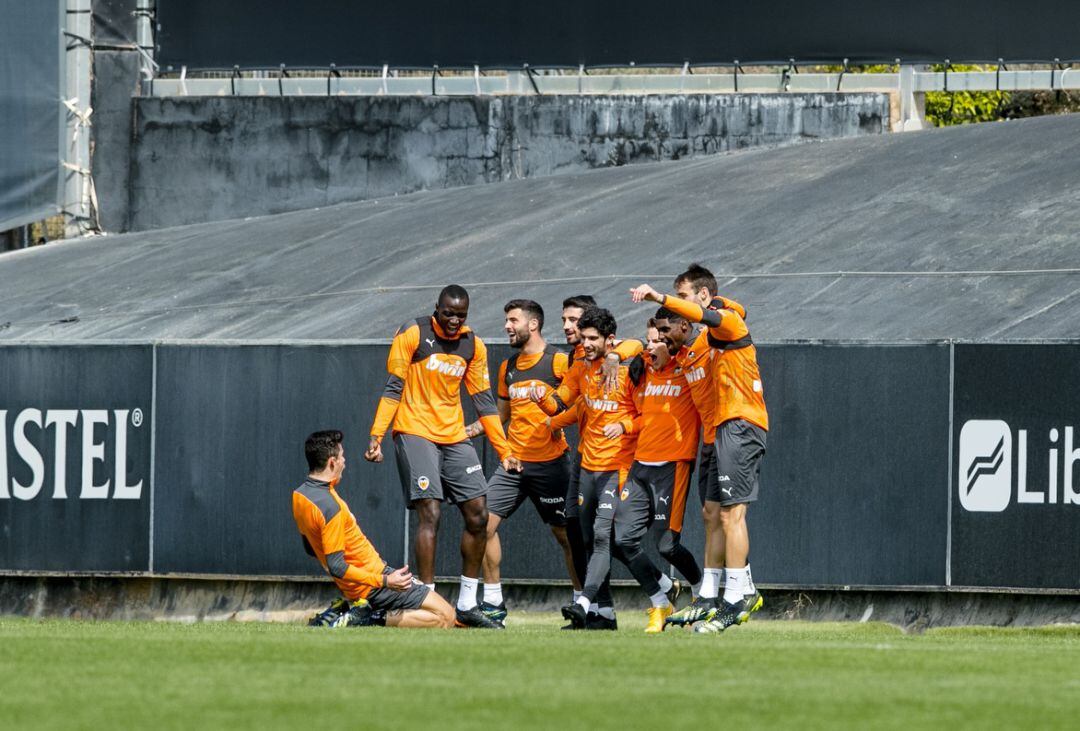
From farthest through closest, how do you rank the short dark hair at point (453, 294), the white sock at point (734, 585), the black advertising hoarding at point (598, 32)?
the black advertising hoarding at point (598, 32)
the short dark hair at point (453, 294)
the white sock at point (734, 585)

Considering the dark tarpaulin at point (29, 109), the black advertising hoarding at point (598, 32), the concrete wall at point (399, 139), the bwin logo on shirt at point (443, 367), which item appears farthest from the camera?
the dark tarpaulin at point (29, 109)

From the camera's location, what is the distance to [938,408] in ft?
40.7

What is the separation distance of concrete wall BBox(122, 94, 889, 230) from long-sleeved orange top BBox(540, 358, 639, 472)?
9.33m

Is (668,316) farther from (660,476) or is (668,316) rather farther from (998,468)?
(998,468)

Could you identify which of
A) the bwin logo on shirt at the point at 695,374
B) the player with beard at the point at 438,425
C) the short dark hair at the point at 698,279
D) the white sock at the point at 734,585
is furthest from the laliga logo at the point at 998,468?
the player with beard at the point at 438,425

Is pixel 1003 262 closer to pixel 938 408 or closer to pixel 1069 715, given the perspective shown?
pixel 938 408

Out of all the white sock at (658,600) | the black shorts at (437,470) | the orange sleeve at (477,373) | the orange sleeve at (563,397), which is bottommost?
the white sock at (658,600)

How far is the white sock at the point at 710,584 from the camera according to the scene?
11047 millimetres

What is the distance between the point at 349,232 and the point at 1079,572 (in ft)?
32.0

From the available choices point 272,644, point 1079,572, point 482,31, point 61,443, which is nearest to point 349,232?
point 482,31

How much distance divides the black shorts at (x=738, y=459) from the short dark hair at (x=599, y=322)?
1.23 metres

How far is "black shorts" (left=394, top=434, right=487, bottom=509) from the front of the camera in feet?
39.3

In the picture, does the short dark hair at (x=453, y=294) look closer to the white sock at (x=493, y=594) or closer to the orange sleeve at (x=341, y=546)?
the orange sleeve at (x=341, y=546)

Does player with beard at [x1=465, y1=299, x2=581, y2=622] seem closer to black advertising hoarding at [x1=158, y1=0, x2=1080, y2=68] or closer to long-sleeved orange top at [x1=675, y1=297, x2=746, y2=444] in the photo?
long-sleeved orange top at [x1=675, y1=297, x2=746, y2=444]
